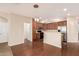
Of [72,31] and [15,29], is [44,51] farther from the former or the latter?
[72,31]

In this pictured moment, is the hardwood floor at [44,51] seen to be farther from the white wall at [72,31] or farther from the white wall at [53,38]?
the white wall at [72,31]

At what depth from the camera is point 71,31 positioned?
9.91 meters

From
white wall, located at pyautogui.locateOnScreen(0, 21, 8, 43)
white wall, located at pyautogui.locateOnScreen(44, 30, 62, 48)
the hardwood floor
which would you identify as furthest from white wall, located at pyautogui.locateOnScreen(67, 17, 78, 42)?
white wall, located at pyautogui.locateOnScreen(0, 21, 8, 43)

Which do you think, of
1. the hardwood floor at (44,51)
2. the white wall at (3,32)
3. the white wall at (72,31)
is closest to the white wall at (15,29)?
the hardwood floor at (44,51)

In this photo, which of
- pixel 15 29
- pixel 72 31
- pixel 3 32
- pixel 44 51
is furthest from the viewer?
pixel 72 31

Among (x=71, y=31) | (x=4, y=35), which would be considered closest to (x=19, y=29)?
(x=4, y=35)

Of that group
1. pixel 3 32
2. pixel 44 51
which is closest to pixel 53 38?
pixel 44 51

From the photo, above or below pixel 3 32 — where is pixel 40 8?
above

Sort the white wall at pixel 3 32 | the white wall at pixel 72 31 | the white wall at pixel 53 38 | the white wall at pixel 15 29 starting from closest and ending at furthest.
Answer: the white wall at pixel 53 38 < the white wall at pixel 15 29 < the white wall at pixel 3 32 < the white wall at pixel 72 31

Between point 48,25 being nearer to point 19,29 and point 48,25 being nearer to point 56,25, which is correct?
point 56,25

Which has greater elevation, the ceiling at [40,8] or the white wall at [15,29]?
the ceiling at [40,8]

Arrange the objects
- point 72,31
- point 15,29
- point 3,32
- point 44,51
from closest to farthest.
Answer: point 44,51
point 15,29
point 3,32
point 72,31

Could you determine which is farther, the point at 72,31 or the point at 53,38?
the point at 72,31

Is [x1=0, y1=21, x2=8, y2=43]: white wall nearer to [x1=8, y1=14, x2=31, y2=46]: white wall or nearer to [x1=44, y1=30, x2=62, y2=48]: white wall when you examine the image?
[x1=8, y1=14, x2=31, y2=46]: white wall
